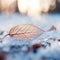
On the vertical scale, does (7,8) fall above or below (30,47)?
above

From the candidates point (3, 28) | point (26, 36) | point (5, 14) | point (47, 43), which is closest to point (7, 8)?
point (5, 14)

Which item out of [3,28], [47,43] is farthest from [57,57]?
[3,28]

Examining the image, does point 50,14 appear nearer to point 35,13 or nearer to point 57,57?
point 35,13

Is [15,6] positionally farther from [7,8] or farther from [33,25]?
[33,25]

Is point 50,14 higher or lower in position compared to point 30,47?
higher

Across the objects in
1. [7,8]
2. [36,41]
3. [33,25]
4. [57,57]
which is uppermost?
[7,8]
